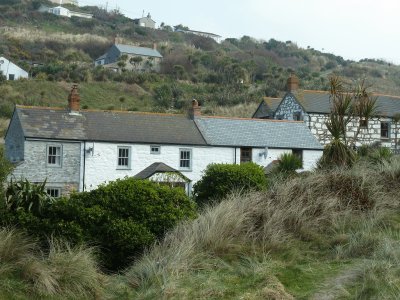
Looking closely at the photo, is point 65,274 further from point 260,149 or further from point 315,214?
point 260,149

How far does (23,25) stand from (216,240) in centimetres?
10205

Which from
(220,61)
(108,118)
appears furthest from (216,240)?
(220,61)

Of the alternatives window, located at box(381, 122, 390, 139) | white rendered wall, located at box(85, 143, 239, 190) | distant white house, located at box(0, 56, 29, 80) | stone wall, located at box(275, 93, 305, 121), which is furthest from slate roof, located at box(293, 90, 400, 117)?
distant white house, located at box(0, 56, 29, 80)

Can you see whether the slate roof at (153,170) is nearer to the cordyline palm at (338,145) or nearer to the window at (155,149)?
the window at (155,149)

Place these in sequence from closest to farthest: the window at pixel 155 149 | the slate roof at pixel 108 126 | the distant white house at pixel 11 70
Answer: the slate roof at pixel 108 126 → the window at pixel 155 149 → the distant white house at pixel 11 70

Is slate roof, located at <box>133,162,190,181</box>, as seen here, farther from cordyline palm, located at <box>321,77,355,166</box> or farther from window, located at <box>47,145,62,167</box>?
cordyline palm, located at <box>321,77,355,166</box>

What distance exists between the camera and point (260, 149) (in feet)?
113

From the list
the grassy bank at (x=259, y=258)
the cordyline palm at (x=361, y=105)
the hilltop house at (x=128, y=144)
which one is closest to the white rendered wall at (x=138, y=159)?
the hilltop house at (x=128, y=144)

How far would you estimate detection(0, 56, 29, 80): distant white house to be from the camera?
6756cm

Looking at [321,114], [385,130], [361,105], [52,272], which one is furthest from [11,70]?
[52,272]

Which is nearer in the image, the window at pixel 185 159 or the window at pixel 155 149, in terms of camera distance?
the window at pixel 155 149

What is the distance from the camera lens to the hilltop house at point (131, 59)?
3196 inches

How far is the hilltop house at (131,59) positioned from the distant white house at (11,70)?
12914 mm

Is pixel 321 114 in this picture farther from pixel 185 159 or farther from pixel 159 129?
pixel 159 129
